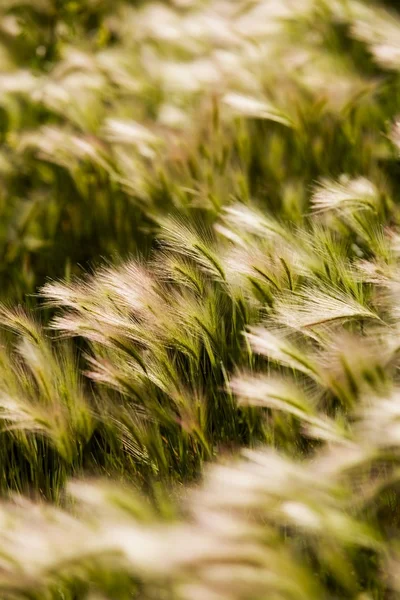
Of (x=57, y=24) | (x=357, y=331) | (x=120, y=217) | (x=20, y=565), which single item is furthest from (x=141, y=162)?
(x=20, y=565)

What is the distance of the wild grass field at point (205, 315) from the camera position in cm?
70

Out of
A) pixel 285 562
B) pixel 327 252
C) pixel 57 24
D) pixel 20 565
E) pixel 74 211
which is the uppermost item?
pixel 57 24

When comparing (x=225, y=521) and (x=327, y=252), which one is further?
(x=327, y=252)

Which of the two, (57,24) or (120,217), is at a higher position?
(57,24)

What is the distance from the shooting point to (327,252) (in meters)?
1.07

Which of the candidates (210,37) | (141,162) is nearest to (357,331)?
(141,162)

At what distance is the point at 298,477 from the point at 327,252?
0.46 meters

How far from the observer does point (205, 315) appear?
103cm

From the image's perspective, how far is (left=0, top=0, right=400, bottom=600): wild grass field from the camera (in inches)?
27.5

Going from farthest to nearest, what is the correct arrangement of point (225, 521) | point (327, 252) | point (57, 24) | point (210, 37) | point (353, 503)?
point (57, 24) → point (210, 37) → point (327, 252) → point (353, 503) → point (225, 521)

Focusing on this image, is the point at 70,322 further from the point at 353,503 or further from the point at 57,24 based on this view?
the point at 57,24

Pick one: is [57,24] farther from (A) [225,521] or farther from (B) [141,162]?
(A) [225,521]

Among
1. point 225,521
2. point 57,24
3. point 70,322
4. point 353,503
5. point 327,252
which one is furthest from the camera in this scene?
point 57,24

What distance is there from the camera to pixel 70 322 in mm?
945
